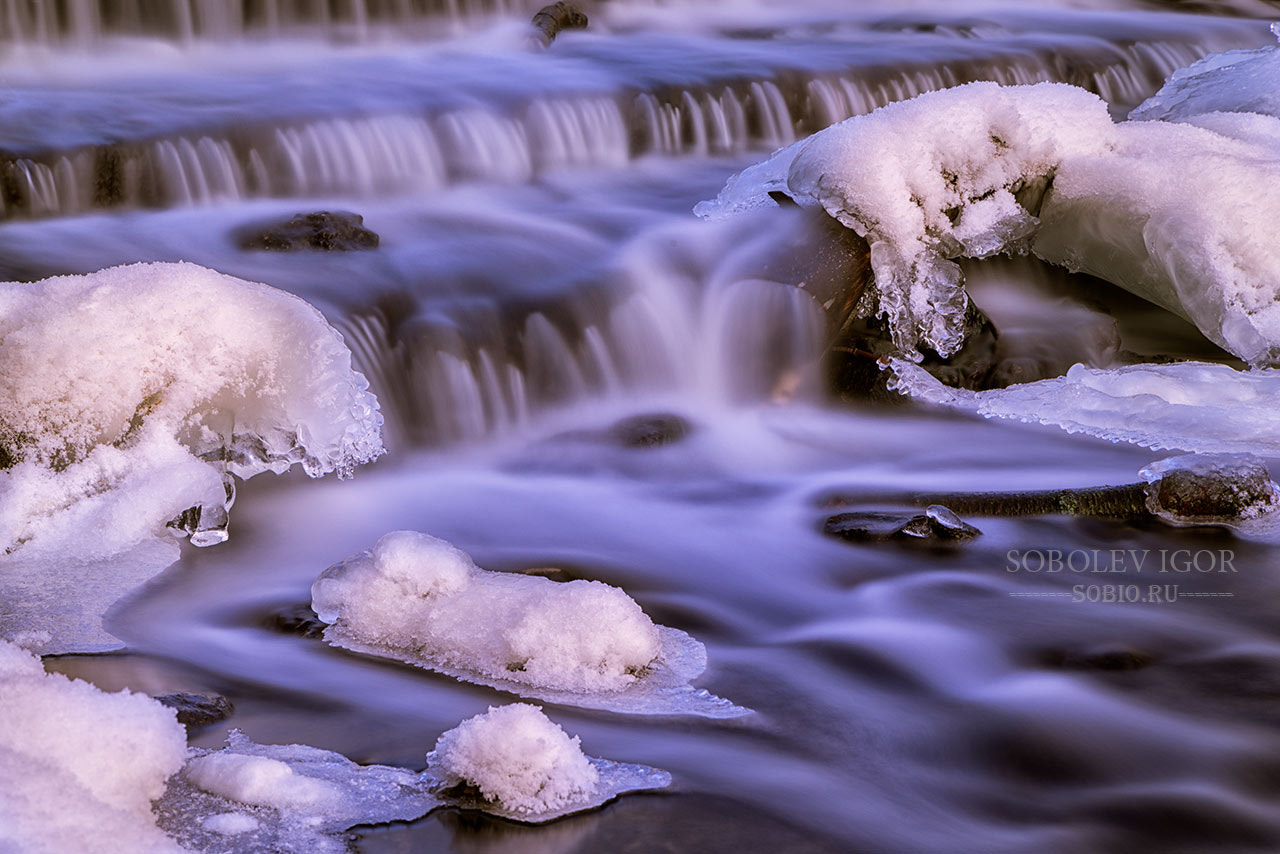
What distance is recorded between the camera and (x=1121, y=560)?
3693 mm

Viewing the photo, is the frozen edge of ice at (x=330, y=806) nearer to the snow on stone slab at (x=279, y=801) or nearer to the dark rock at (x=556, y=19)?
the snow on stone slab at (x=279, y=801)

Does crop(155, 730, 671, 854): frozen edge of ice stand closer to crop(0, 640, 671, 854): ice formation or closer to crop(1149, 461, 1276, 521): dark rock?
crop(0, 640, 671, 854): ice formation

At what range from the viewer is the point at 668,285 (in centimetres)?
530

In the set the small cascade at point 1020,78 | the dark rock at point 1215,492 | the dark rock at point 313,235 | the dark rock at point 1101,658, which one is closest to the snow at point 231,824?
the dark rock at point 1101,658

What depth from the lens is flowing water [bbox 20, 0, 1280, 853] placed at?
258 cm

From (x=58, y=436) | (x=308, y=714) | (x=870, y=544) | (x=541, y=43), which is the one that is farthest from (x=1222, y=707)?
(x=541, y=43)

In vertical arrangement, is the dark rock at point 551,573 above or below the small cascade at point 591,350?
below

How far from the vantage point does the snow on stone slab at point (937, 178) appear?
488 cm

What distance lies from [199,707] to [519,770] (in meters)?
0.71

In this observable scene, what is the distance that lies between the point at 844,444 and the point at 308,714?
2.54 m

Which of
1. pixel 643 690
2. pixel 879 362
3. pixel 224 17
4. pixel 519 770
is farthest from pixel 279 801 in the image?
pixel 224 17

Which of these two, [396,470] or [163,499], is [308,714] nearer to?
[163,499]

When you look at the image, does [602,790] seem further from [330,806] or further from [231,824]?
[231,824]

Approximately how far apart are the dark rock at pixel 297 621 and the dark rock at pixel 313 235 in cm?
231
